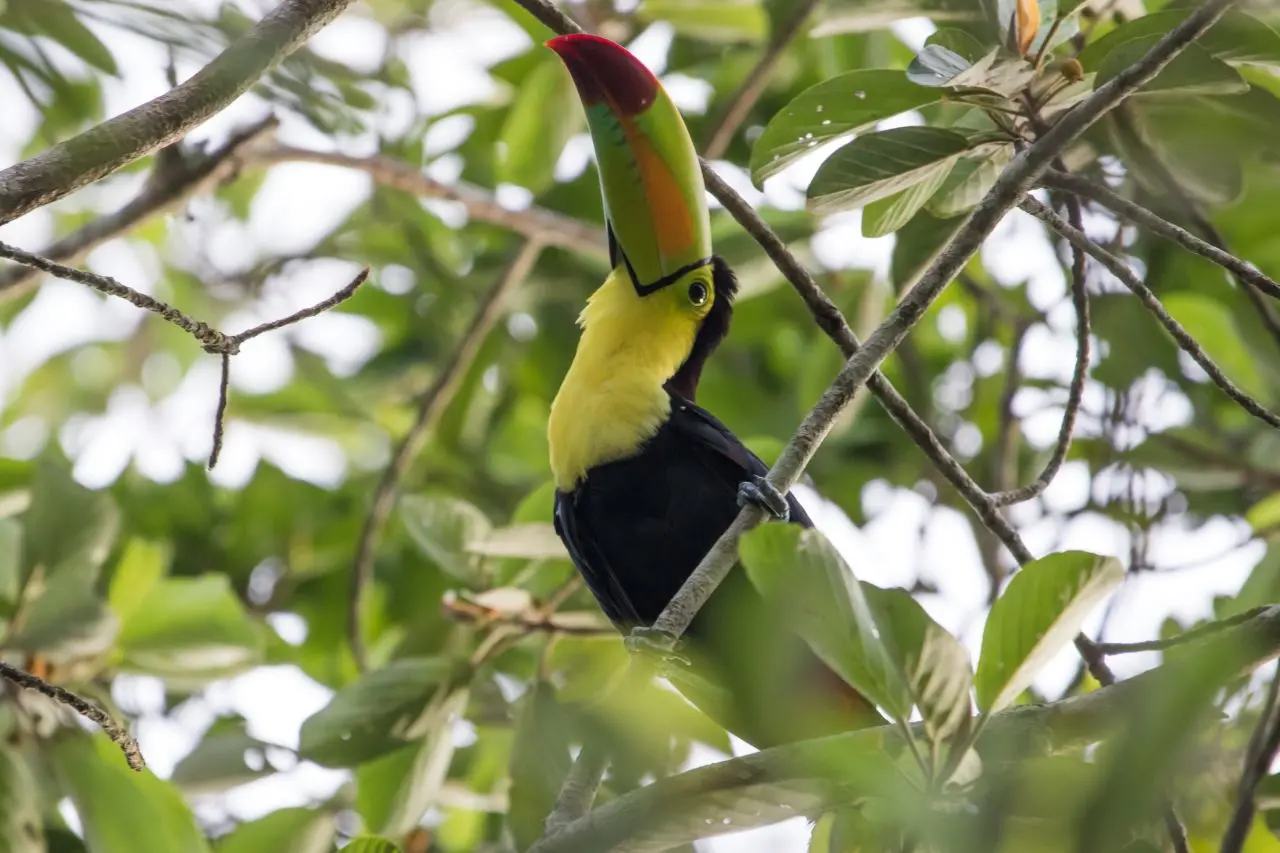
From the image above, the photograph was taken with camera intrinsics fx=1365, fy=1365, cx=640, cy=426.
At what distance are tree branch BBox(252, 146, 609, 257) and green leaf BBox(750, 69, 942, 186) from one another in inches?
58.7

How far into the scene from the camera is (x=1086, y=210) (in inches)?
140

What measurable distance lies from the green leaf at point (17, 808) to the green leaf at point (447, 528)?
1.05m

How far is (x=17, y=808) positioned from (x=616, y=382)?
5.37 feet

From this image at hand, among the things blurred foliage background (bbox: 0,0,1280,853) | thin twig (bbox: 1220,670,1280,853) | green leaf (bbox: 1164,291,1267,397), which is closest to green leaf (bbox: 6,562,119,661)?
blurred foliage background (bbox: 0,0,1280,853)

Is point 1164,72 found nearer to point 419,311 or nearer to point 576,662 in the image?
point 576,662

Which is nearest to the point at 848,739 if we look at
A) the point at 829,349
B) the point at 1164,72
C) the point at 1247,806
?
the point at 1247,806

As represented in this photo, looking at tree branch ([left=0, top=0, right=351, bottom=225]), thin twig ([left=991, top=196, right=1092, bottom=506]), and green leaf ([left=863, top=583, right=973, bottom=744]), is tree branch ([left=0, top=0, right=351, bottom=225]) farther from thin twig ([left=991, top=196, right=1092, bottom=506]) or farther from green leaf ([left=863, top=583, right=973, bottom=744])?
thin twig ([left=991, top=196, right=1092, bottom=506])

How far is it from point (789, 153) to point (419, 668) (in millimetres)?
1521

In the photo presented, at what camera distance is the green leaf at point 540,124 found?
4.20 metres

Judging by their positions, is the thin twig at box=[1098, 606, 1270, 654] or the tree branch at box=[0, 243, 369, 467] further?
the thin twig at box=[1098, 606, 1270, 654]

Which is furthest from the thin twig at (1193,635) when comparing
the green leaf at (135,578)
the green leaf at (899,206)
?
the green leaf at (135,578)

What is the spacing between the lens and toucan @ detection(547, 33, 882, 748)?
3.17 m

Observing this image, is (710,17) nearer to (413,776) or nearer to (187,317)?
(413,776)

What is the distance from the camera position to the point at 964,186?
2754mm
